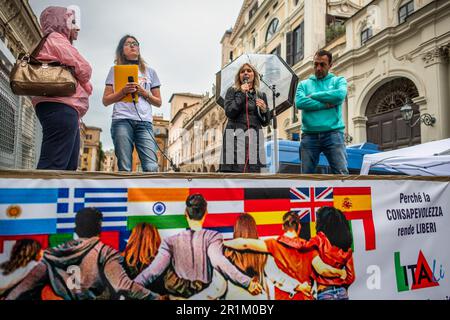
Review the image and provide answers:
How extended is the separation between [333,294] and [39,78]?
97.7 inches

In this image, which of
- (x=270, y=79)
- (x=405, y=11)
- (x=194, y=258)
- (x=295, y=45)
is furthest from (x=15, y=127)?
(x=295, y=45)

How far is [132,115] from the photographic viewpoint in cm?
308

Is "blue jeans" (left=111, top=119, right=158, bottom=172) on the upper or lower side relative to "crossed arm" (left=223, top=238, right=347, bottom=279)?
upper

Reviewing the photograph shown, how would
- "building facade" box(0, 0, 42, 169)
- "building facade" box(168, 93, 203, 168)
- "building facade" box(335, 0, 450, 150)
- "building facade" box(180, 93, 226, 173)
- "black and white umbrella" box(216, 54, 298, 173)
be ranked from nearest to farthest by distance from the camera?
"building facade" box(0, 0, 42, 169) → "black and white umbrella" box(216, 54, 298, 173) → "building facade" box(335, 0, 450, 150) → "building facade" box(180, 93, 226, 173) → "building facade" box(168, 93, 203, 168)

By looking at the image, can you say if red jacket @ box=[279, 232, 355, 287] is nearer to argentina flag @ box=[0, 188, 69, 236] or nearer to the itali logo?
the itali logo

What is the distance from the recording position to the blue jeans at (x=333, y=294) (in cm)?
213

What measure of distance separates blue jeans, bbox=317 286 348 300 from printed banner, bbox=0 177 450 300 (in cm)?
6

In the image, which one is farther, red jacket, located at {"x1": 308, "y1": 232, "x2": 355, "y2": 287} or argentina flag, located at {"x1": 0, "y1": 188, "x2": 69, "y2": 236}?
red jacket, located at {"x1": 308, "y1": 232, "x2": 355, "y2": 287}

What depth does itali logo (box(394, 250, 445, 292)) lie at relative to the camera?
2314mm

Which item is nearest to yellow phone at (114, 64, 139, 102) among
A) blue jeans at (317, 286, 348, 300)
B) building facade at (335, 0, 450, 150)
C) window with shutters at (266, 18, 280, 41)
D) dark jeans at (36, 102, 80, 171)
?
dark jeans at (36, 102, 80, 171)

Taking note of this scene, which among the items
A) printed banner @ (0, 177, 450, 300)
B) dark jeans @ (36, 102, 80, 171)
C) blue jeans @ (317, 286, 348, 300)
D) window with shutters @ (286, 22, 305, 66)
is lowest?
blue jeans @ (317, 286, 348, 300)

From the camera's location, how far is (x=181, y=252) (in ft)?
6.54
